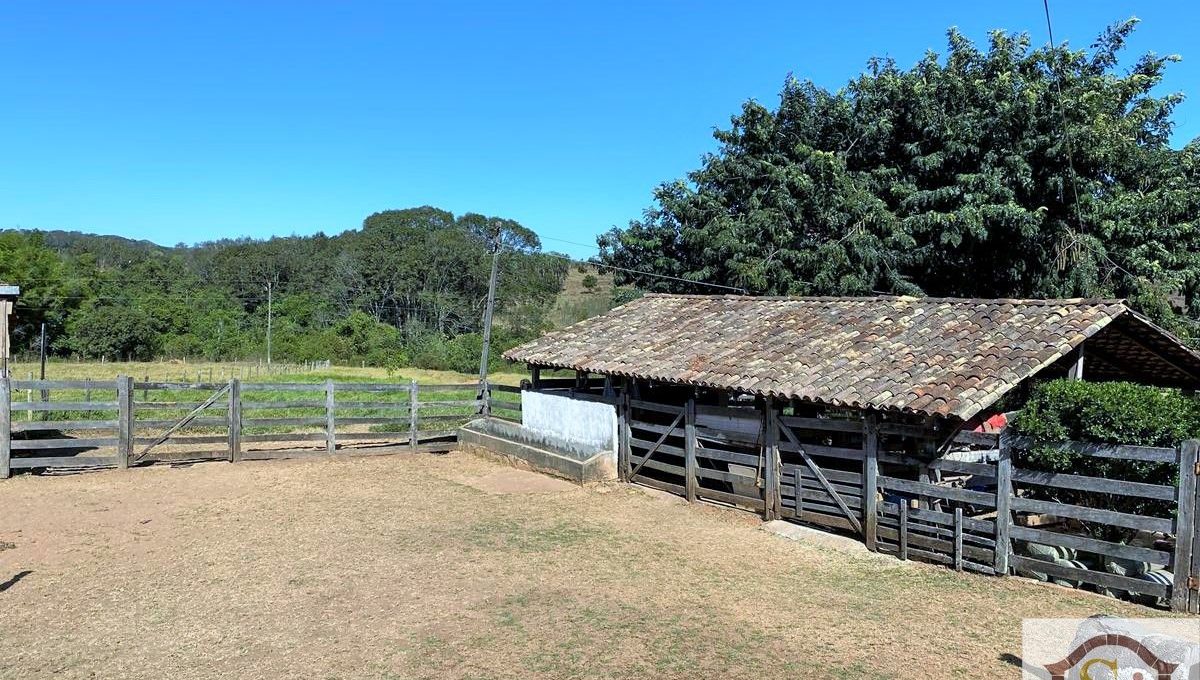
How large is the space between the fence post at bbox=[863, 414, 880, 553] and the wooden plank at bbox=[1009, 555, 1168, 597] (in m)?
1.48

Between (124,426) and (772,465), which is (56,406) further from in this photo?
(772,465)

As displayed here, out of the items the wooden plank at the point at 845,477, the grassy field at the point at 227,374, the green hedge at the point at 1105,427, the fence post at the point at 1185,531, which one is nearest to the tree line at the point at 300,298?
the grassy field at the point at 227,374

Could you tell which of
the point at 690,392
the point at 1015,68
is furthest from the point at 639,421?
the point at 1015,68

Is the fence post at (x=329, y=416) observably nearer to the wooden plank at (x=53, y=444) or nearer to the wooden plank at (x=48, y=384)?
the wooden plank at (x=53, y=444)

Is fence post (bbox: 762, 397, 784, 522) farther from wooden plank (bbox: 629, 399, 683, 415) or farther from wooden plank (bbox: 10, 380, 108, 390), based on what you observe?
wooden plank (bbox: 10, 380, 108, 390)

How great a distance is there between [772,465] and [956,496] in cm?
259

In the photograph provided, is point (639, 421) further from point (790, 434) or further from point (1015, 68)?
point (1015, 68)

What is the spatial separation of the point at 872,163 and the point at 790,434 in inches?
494

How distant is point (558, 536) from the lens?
30.2 feet

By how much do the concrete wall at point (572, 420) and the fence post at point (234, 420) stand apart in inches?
199

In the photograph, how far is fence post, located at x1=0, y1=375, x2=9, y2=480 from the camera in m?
11.4

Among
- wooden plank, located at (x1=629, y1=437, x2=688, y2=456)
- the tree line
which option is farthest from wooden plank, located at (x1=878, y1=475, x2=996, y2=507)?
the tree line

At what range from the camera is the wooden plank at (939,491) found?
24.9ft

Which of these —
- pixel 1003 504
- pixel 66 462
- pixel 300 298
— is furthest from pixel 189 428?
pixel 300 298
